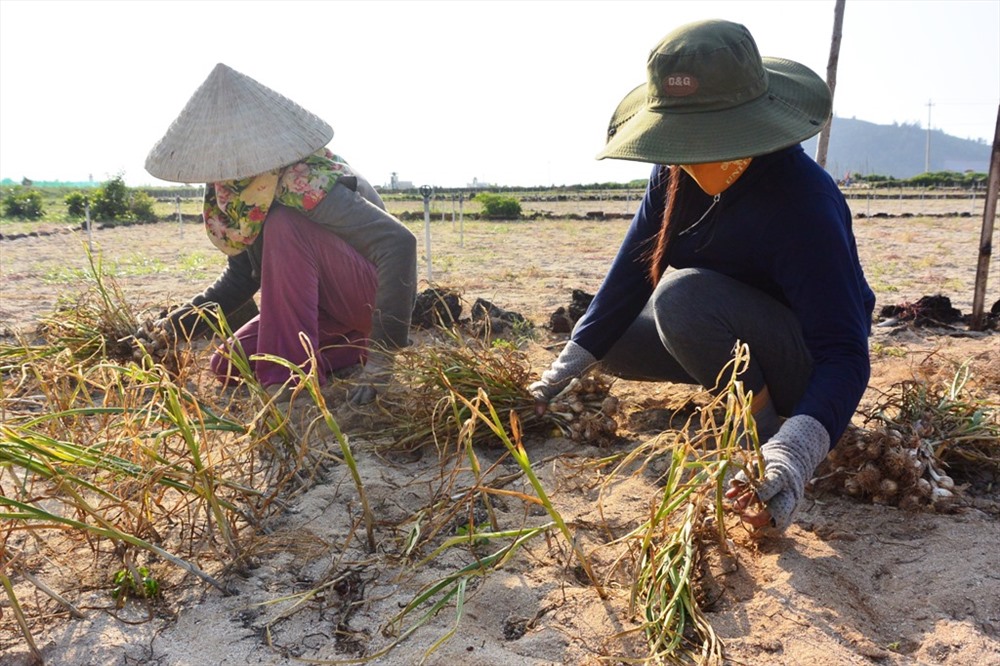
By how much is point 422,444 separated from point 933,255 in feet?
23.4

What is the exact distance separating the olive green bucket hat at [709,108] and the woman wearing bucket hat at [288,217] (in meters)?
A: 1.20

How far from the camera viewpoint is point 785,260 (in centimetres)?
169

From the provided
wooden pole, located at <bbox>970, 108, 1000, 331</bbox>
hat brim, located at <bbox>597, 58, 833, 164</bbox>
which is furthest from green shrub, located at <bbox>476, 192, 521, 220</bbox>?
hat brim, located at <bbox>597, 58, 833, 164</bbox>

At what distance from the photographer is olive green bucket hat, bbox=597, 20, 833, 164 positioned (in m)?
1.51

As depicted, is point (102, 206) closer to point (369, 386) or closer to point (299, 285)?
point (299, 285)

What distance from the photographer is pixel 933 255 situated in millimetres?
7715

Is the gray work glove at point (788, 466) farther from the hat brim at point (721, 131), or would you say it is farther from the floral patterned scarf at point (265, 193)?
the floral patterned scarf at point (265, 193)

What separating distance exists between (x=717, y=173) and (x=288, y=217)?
55.7 inches

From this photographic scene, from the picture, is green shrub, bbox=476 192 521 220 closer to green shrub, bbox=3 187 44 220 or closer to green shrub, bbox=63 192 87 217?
green shrub, bbox=63 192 87 217

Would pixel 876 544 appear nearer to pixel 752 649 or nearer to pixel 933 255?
pixel 752 649

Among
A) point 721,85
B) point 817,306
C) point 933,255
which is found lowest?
point 933,255

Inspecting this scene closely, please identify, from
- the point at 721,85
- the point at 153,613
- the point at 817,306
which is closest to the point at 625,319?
the point at 817,306

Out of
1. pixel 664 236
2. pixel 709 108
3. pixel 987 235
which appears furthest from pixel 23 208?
pixel 709 108

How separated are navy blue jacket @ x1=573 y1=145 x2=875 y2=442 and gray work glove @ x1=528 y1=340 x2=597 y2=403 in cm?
3
